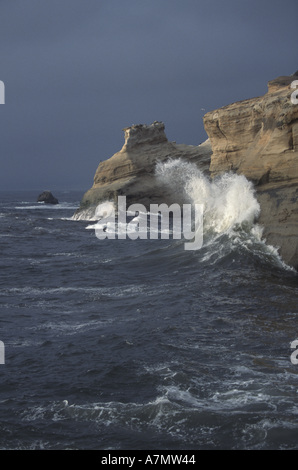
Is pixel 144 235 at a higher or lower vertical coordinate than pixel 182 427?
higher

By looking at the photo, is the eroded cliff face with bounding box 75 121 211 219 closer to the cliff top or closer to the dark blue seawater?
the cliff top

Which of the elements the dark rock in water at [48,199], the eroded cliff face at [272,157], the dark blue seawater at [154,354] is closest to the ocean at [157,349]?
the dark blue seawater at [154,354]

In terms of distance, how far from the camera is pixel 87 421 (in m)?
8.62

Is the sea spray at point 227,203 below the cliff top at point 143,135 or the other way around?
below

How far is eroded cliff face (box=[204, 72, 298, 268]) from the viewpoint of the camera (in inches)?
722

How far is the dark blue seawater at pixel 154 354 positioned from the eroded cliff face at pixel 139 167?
81.6 feet

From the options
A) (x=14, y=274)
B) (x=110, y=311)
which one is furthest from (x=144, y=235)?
(x=110, y=311)

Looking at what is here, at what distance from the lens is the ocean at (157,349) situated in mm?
8305

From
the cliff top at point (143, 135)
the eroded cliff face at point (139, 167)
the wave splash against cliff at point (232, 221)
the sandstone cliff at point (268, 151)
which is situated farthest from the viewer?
the cliff top at point (143, 135)

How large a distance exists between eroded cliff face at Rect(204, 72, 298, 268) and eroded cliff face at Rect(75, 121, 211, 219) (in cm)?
2142

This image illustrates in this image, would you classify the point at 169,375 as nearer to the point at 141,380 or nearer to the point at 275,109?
the point at 141,380

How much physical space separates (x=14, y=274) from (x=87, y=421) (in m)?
12.7

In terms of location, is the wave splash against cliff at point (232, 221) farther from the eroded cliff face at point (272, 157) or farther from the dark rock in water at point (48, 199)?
the dark rock in water at point (48, 199)

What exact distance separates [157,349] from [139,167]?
36244 millimetres
